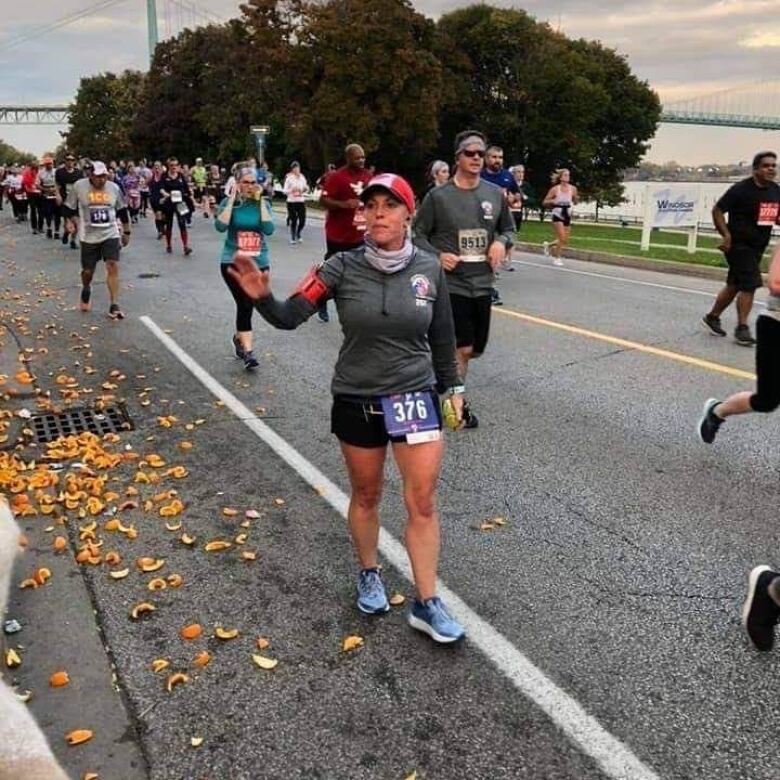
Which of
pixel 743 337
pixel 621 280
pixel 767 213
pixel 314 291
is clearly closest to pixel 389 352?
pixel 314 291

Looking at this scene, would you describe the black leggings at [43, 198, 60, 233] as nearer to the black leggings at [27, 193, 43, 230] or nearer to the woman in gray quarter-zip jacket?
the black leggings at [27, 193, 43, 230]

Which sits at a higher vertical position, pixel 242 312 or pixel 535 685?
pixel 242 312

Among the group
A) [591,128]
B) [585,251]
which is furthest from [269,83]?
[585,251]

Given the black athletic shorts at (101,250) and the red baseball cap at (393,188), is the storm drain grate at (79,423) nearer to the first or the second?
the red baseball cap at (393,188)

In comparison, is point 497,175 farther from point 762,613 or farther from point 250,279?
point 762,613

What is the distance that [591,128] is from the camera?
197 feet

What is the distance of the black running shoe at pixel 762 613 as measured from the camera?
3367 millimetres

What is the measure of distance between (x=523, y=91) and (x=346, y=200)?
47.7m

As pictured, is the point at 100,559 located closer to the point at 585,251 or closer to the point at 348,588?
the point at 348,588

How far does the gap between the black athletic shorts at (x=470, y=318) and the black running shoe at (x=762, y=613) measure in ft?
10.6

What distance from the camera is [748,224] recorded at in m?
8.89

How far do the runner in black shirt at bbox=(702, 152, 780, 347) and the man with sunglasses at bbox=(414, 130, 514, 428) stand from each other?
3.77m

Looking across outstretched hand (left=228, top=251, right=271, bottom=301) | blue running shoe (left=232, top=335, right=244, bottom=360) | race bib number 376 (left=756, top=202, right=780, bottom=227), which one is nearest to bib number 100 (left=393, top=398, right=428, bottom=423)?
outstretched hand (left=228, top=251, right=271, bottom=301)

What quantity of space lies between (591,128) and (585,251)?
45768 mm
